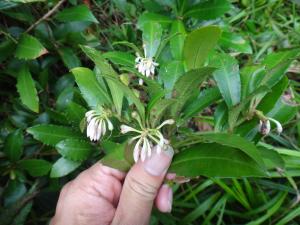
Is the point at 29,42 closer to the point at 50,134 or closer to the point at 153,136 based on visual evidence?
the point at 50,134

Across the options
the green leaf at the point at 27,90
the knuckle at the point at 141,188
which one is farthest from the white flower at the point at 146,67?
the green leaf at the point at 27,90

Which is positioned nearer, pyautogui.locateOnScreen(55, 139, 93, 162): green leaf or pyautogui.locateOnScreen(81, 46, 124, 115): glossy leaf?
pyautogui.locateOnScreen(81, 46, 124, 115): glossy leaf

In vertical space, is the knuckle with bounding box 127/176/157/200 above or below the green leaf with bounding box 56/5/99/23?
below

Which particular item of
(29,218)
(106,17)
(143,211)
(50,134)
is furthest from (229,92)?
(106,17)

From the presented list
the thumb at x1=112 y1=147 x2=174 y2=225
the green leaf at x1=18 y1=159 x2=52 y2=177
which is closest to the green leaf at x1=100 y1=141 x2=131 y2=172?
the thumb at x1=112 y1=147 x2=174 y2=225

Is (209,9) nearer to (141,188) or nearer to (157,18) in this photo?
(157,18)

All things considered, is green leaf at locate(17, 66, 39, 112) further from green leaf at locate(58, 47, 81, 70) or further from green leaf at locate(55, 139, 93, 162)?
green leaf at locate(55, 139, 93, 162)

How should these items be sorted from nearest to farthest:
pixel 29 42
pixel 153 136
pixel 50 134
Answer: pixel 153 136 < pixel 50 134 < pixel 29 42
